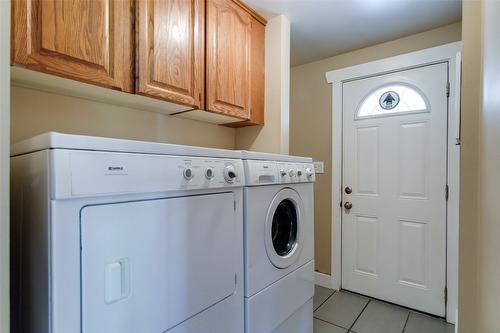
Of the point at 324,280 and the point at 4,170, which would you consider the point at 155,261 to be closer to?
the point at 4,170

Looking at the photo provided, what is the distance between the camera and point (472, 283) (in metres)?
1.20

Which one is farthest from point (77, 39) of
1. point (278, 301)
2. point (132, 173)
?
point (278, 301)

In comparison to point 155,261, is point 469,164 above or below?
above

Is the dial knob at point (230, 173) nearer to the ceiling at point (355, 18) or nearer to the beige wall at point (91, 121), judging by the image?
the beige wall at point (91, 121)

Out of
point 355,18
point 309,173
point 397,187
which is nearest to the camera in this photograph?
point 309,173

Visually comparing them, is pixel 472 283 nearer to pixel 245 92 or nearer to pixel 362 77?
pixel 245 92

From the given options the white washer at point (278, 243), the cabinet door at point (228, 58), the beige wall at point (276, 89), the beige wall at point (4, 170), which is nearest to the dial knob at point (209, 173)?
the white washer at point (278, 243)

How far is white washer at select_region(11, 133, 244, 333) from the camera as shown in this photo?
65 centimetres

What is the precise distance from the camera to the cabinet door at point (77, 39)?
93cm

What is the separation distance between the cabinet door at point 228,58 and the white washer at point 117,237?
0.74m

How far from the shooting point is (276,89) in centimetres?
196

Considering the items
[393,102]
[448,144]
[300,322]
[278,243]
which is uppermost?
[393,102]

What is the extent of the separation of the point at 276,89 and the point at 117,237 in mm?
1563

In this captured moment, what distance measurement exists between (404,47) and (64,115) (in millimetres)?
2552
